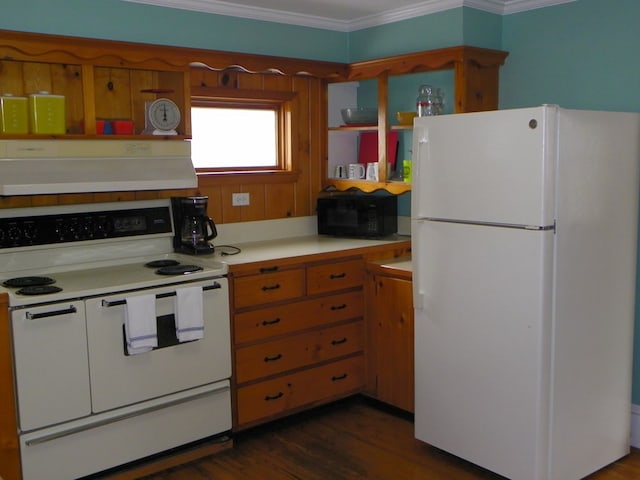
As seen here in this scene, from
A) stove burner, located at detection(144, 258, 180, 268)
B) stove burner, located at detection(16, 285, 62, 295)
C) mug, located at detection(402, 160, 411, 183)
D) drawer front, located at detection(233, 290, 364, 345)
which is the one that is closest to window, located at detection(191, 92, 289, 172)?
stove burner, located at detection(144, 258, 180, 268)

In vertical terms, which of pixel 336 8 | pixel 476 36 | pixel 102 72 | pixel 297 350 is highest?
pixel 336 8

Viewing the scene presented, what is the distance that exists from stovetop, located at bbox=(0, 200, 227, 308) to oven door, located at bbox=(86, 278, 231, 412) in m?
0.05

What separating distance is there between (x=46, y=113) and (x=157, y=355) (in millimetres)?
1219

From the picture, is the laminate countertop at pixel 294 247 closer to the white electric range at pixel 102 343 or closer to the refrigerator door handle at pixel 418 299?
the white electric range at pixel 102 343

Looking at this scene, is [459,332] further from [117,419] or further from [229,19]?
[229,19]

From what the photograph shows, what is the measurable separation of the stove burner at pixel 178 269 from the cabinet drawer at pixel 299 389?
65 cm

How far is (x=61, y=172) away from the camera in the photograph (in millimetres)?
3207

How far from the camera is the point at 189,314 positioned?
10.4 feet

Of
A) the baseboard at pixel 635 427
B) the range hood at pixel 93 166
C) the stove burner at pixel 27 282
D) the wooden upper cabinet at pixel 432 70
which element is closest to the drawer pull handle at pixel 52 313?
the stove burner at pixel 27 282

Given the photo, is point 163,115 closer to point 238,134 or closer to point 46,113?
point 46,113

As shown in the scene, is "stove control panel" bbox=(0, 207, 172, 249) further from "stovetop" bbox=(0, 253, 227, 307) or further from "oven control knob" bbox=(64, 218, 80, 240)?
"stovetop" bbox=(0, 253, 227, 307)

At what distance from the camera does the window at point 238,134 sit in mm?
4004

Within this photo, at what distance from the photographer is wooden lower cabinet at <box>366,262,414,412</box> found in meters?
3.63

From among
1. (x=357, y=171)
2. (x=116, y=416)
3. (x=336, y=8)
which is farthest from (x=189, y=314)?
(x=336, y=8)
